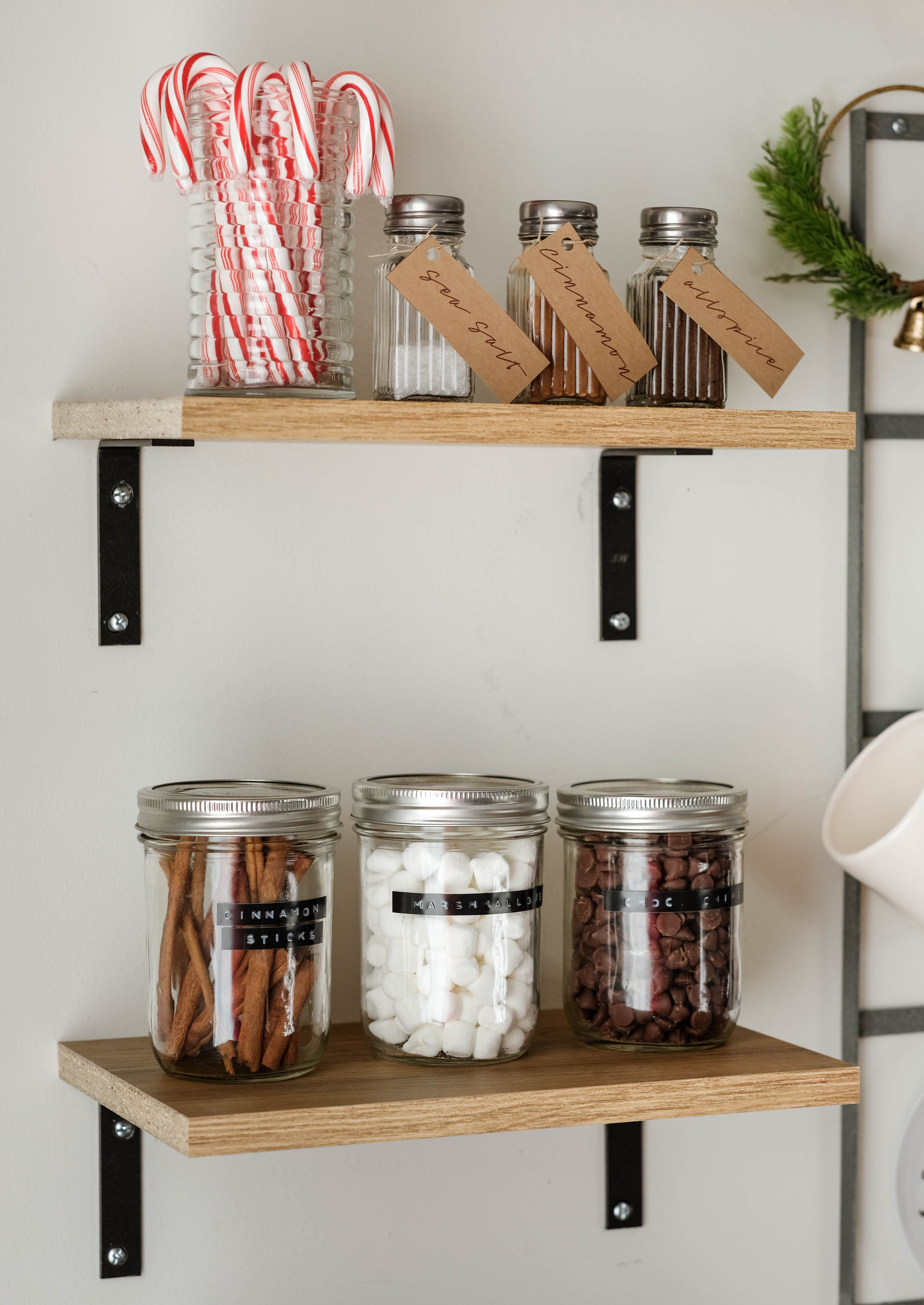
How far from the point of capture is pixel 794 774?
3.56 ft

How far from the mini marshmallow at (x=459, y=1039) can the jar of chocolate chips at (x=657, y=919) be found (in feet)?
0.29

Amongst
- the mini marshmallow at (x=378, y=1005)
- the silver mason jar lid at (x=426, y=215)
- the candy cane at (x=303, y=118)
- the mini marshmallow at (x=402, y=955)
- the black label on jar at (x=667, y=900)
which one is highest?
the candy cane at (x=303, y=118)

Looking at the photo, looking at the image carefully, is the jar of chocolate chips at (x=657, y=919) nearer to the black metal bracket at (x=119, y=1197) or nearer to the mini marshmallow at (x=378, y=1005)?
the mini marshmallow at (x=378, y=1005)

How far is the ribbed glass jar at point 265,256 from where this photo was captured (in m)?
0.81

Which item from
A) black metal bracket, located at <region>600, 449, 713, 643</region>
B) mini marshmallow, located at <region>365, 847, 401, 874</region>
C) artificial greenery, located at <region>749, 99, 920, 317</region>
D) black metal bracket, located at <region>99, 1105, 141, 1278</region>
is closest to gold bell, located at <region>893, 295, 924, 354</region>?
artificial greenery, located at <region>749, 99, 920, 317</region>

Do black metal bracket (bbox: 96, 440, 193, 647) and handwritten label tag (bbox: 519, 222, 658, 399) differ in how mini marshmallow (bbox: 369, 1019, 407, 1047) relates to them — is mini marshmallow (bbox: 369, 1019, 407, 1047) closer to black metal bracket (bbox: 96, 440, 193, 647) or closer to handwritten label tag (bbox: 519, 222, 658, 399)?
black metal bracket (bbox: 96, 440, 193, 647)

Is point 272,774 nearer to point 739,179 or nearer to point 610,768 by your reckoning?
point 610,768

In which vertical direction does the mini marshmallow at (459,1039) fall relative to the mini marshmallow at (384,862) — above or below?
below

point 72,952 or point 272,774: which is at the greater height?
point 272,774

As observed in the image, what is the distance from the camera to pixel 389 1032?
0.85 meters

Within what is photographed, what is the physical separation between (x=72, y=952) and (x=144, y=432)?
366 mm

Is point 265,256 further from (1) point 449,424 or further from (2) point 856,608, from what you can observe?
(2) point 856,608

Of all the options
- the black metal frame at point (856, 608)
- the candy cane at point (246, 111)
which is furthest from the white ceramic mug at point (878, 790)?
the candy cane at point (246, 111)

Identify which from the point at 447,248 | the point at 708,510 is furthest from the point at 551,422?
the point at 708,510
